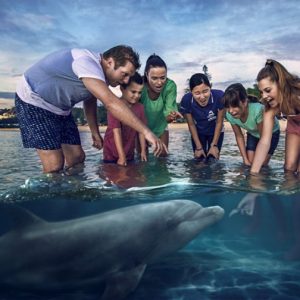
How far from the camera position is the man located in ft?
18.7

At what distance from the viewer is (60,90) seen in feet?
21.0

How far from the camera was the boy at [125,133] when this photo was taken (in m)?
8.00

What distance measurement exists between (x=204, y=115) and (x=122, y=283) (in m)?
5.17

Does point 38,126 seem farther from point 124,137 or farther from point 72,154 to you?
point 124,137

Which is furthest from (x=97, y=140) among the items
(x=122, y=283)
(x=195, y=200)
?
(x=122, y=283)

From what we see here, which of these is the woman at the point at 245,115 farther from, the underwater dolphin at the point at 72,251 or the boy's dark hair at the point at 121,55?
the underwater dolphin at the point at 72,251

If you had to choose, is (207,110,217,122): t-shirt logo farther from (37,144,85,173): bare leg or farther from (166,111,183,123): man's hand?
(37,144,85,173): bare leg

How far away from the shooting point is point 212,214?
A: 6.53 metres

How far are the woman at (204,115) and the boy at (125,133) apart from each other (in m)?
1.39

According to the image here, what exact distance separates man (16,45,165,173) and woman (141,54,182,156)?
6.11ft

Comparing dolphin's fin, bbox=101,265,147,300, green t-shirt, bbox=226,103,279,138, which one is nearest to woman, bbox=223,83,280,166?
green t-shirt, bbox=226,103,279,138

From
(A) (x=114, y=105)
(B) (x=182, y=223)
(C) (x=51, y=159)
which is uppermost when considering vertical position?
(A) (x=114, y=105)

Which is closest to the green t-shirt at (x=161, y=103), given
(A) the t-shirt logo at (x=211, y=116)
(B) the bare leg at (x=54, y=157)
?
(A) the t-shirt logo at (x=211, y=116)

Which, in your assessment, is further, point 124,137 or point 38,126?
point 124,137
